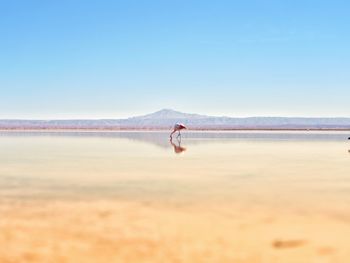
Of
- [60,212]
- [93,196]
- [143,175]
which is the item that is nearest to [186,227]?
[60,212]

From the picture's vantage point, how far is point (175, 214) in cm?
759

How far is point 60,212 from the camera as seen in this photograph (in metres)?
7.73

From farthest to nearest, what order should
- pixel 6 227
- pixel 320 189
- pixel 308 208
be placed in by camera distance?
pixel 320 189 → pixel 308 208 → pixel 6 227

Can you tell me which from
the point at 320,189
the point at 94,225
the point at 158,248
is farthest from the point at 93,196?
the point at 320,189

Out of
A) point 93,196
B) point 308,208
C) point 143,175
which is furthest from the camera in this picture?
point 143,175

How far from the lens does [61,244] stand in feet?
19.4

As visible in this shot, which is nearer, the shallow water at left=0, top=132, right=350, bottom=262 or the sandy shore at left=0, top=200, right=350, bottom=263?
the sandy shore at left=0, top=200, right=350, bottom=263

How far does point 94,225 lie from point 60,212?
111 cm

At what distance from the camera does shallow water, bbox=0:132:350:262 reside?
5590 mm

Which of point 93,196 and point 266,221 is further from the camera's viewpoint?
point 93,196

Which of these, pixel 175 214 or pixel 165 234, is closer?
pixel 165 234

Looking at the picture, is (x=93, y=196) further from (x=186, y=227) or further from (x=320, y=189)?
(x=320, y=189)

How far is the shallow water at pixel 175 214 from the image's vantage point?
5590mm

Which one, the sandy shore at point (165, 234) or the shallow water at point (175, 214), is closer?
the sandy shore at point (165, 234)
